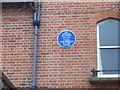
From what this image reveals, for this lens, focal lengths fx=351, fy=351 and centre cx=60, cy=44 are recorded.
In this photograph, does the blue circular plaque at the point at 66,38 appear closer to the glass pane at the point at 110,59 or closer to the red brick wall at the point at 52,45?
the red brick wall at the point at 52,45

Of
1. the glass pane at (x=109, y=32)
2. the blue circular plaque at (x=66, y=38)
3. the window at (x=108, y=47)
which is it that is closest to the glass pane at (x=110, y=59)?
the window at (x=108, y=47)

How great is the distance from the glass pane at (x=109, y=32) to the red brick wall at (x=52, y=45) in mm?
229

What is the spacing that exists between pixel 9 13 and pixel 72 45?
1.82 m

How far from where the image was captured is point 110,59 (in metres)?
8.55

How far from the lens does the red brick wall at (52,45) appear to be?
838 cm

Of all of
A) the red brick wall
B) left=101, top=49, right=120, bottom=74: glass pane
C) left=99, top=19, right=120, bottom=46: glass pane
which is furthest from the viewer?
left=99, top=19, right=120, bottom=46: glass pane

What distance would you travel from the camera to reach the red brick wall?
27.5ft

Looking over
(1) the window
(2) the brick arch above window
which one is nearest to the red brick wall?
(2) the brick arch above window

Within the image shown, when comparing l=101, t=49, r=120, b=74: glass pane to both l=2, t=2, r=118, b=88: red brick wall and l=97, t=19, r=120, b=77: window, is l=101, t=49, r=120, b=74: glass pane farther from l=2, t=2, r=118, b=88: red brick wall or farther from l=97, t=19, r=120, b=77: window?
l=2, t=2, r=118, b=88: red brick wall

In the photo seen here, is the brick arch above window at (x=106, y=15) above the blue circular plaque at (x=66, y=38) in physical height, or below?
above

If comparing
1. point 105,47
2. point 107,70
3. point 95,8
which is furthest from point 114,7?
point 107,70

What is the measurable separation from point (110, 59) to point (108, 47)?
302 mm

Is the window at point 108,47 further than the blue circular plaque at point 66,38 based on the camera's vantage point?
No

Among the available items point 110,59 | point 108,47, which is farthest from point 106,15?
point 110,59
